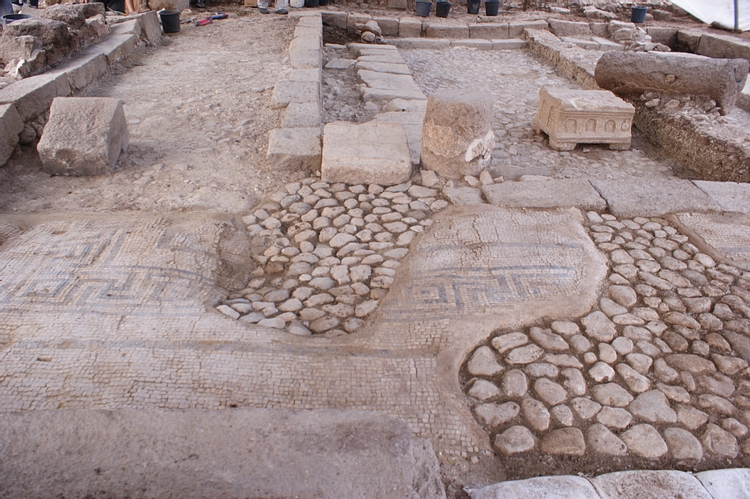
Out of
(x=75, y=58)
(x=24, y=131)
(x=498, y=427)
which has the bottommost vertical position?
(x=498, y=427)

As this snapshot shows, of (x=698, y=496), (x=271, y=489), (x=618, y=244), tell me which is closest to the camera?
(x=271, y=489)

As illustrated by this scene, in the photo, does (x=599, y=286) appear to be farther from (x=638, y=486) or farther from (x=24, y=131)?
(x=24, y=131)

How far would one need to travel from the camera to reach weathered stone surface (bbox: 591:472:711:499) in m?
1.82

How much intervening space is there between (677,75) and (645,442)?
5001mm

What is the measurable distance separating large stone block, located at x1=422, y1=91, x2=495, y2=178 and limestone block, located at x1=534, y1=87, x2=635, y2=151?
121 centimetres

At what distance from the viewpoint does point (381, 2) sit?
12055 millimetres

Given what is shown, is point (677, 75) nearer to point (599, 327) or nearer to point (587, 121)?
point (587, 121)

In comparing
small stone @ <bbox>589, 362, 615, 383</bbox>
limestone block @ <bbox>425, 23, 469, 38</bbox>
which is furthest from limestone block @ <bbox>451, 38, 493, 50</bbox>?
small stone @ <bbox>589, 362, 615, 383</bbox>

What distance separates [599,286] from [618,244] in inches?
23.5

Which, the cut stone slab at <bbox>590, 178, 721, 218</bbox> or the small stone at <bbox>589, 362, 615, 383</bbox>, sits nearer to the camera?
the small stone at <bbox>589, 362, 615, 383</bbox>

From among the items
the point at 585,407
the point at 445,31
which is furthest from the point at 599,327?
the point at 445,31

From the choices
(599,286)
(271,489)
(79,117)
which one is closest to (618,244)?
(599,286)

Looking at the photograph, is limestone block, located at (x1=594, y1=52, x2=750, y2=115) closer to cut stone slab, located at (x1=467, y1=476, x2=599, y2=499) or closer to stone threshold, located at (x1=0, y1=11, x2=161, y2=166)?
cut stone slab, located at (x1=467, y1=476, x2=599, y2=499)

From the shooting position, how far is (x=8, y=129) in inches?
169
